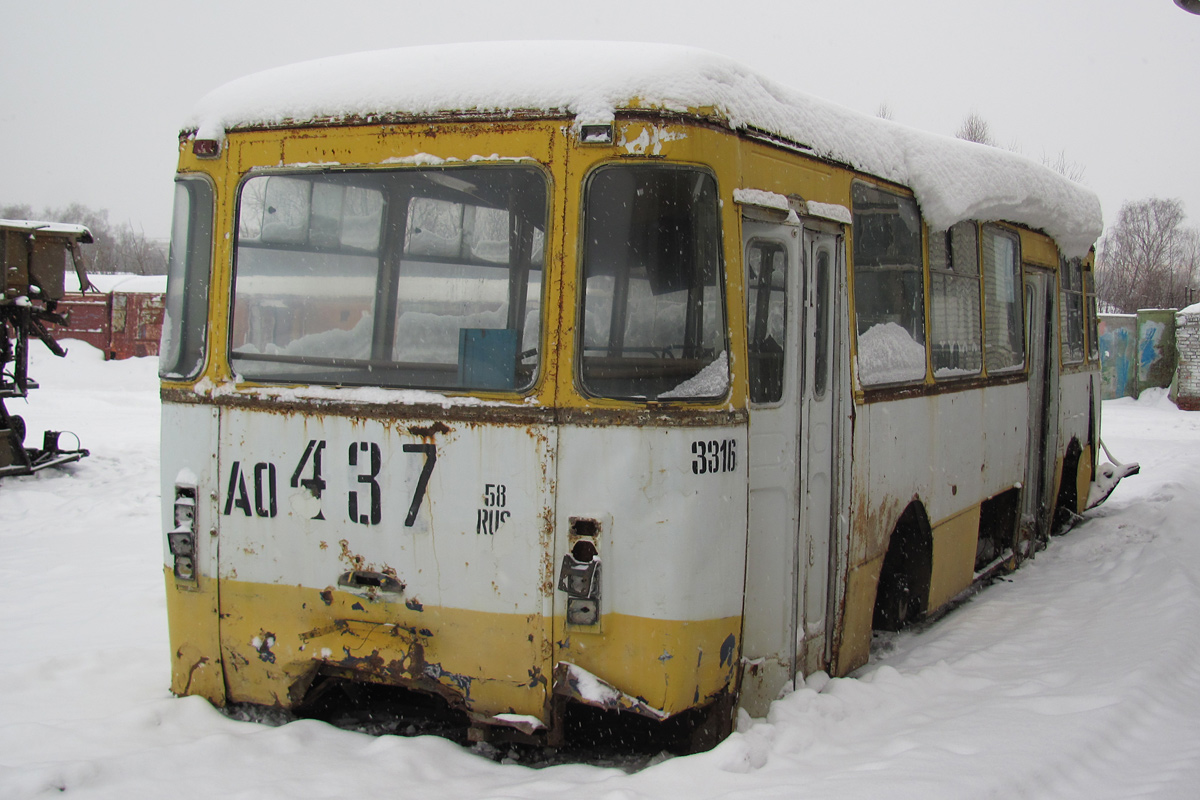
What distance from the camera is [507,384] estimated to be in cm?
360

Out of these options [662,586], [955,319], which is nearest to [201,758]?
[662,586]

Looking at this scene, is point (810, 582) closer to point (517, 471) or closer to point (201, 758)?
point (517, 471)

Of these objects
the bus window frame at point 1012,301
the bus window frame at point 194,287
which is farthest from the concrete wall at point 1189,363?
the bus window frame at point 194,287

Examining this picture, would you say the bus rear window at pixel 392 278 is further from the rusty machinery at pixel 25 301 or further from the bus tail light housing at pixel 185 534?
the rusty machinery at pixel 25 301

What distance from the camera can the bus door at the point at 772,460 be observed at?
154 inches

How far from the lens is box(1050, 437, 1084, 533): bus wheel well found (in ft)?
28.6

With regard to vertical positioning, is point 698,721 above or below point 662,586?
below

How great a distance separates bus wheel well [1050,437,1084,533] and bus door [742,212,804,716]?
17.8 ft

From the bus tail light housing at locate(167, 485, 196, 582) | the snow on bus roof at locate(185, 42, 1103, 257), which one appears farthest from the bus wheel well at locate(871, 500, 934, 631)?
the bus tail light housing at locate(167, 485, 196, 582)

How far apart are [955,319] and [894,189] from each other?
1.20 metres

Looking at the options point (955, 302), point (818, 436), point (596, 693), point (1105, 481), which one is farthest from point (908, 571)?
point (1105, 481)

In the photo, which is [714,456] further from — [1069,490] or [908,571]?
[1069,490]

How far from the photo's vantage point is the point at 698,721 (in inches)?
147

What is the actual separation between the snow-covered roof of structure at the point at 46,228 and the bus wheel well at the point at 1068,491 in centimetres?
1100
